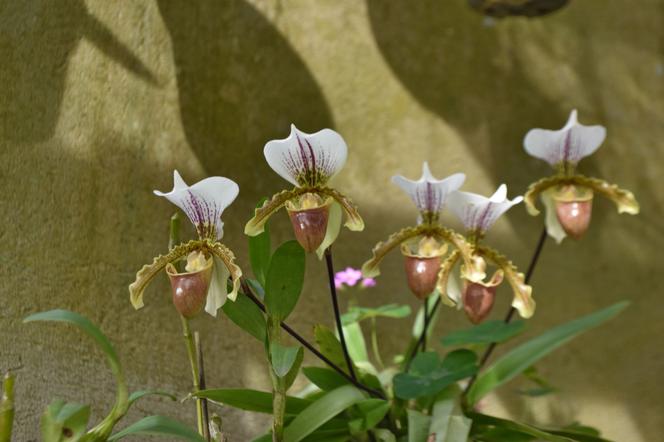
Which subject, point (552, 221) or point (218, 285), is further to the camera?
point (552, 221)

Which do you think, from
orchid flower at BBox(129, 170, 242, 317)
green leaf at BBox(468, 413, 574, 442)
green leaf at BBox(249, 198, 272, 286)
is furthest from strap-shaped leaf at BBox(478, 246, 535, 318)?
orchid flower at BBox(129, 170, 242, 317)

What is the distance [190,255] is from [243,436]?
0.68 meters

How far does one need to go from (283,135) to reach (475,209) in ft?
2.39

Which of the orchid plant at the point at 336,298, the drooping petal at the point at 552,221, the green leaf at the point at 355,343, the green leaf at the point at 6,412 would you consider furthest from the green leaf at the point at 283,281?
the drooping petal at the point at 552,221

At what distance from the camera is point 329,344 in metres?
1.64

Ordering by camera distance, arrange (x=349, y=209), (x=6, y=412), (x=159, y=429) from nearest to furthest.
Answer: (x=6, y=412)
(x=159, y=429)
(x=349, y=209)

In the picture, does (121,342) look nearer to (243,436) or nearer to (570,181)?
(243,436)

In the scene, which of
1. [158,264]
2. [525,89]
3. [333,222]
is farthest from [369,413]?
[525,89]

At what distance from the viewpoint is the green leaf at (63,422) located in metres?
1.22

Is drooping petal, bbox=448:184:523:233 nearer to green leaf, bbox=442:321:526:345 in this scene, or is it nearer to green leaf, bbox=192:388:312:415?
green leaf, bbox=442:321:526:345

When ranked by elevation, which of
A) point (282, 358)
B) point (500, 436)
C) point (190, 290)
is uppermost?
point (190, 290)

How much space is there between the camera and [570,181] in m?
1.75

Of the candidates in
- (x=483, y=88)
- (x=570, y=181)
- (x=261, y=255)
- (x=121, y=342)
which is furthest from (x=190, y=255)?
(x=483, y=88)

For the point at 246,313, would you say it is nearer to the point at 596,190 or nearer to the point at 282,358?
the point at 282,358
